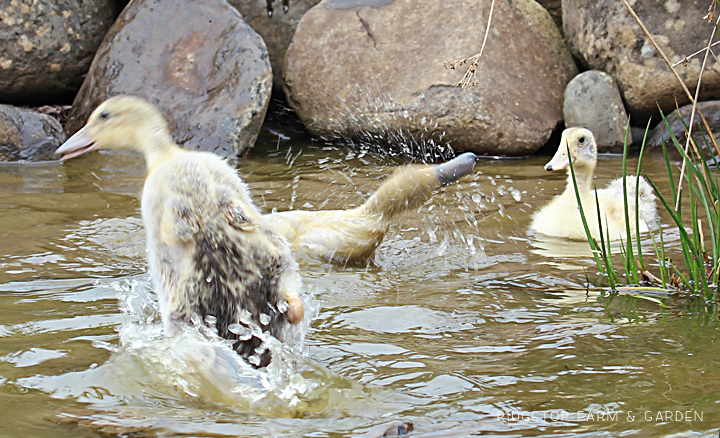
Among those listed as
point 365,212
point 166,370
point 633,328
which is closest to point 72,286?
point 166,370

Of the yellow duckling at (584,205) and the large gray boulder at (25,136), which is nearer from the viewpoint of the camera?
the yellow duckling at (584,205)

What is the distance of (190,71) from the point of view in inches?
313

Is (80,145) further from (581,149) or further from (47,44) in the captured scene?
(47,44)

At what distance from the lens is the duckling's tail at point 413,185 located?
4.15 meters

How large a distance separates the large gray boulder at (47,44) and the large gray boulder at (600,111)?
5426 millimetres

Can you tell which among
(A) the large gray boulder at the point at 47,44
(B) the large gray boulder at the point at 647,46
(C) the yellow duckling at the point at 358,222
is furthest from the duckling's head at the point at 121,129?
(B) the large gray boulder at the point at 647,46

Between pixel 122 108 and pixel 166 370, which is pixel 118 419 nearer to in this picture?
pixel 166 370

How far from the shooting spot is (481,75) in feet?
25.0

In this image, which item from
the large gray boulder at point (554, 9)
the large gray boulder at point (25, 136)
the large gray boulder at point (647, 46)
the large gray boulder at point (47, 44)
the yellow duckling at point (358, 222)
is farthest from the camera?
the large gray boulder at point (554, 9)

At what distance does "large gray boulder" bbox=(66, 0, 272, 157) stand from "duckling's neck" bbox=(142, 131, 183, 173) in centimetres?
422

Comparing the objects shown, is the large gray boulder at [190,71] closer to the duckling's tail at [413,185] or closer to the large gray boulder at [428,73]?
the large gray boulder at [428,73]

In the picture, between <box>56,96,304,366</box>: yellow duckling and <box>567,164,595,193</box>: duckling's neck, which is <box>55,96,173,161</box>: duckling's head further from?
<box>567,164,595,193</box>: duckling's neck

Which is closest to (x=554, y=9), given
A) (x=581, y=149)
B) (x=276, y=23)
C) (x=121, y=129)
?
(x=276, y=23)

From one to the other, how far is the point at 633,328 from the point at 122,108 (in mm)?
2435
